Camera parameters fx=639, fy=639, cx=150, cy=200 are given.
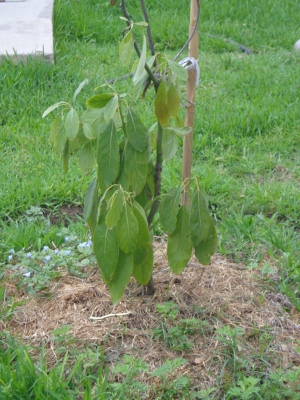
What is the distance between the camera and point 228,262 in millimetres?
3104

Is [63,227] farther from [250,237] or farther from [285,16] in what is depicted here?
[285,16]

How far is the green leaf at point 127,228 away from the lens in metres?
2.17

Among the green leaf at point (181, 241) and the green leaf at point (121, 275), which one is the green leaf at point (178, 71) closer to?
the green leaf at point (181, 241)

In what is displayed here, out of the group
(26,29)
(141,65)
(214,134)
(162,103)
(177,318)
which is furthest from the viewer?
(26,29)

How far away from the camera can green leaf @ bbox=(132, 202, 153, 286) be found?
7.45 ft

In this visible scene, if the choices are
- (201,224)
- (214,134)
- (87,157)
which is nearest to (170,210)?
(201,224)

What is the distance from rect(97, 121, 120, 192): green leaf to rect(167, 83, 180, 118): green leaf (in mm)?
212

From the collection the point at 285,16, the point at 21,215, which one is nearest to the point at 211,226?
the point at 21,215

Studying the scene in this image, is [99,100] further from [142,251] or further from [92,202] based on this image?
[142,251]

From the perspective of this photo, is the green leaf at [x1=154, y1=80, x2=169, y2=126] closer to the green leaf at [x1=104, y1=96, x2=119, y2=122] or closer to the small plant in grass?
the small plant in grass

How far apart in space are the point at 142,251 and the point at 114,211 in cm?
25

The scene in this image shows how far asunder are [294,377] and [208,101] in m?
3.02

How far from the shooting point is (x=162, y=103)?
7.25 ft

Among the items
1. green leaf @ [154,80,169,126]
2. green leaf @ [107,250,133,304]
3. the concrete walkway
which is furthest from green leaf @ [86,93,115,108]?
the concrete walkway
